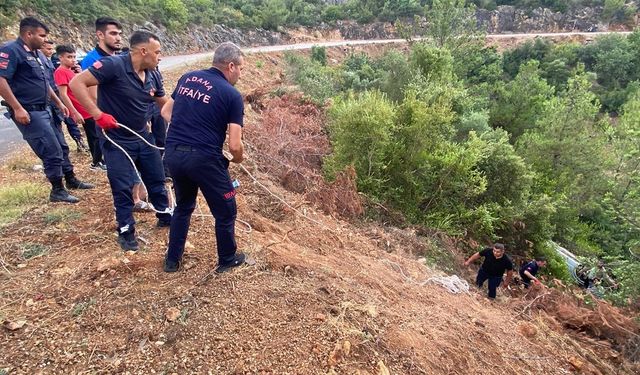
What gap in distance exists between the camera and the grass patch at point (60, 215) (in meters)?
4.04

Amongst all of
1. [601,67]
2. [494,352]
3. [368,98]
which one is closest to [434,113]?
[368,98]

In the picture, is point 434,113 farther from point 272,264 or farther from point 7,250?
point 7,250

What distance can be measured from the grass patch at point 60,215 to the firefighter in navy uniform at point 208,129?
1.82 m

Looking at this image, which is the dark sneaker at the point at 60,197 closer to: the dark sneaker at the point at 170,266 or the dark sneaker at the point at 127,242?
the dark sneaker at the point at 127,242

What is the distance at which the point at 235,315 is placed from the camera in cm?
299

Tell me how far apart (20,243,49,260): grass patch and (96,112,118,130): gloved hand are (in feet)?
4.41

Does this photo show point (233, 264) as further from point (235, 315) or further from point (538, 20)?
point (538, 20)

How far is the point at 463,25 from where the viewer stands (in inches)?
909

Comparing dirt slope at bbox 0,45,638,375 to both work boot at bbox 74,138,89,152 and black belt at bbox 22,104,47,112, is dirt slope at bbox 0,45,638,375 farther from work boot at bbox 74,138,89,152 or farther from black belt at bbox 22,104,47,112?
work boot at bbox 74,138,89,152

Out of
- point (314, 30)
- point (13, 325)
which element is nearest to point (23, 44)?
point (13, 325)

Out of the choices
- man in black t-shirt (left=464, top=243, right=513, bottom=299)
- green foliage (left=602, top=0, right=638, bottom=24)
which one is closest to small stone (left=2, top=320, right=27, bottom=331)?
man in black t-shirt (left=464, top=243, right=513, bottom=299)

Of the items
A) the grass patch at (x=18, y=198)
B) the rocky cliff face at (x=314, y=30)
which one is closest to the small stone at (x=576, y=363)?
the grass patch at (x=18, y=198)

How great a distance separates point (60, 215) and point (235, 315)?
2.46m

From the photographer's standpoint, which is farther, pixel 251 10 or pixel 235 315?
pixel 251 10
